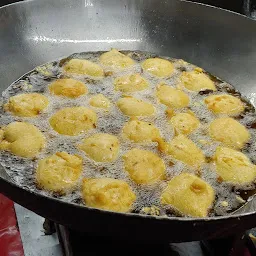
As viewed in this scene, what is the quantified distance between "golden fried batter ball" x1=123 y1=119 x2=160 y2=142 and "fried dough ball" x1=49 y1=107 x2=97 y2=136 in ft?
0.58

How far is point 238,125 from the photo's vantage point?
207 cm

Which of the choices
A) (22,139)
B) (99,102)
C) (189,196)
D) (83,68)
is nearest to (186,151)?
(189,196)

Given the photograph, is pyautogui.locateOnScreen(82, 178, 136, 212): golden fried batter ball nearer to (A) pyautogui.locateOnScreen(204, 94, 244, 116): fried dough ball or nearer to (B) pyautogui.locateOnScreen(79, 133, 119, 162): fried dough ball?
(B) pyautogui.locateOnScreen(79, 133, 119, 162): fried dough ball

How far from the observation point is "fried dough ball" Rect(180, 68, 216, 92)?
2.35 metres

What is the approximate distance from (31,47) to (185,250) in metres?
1.48

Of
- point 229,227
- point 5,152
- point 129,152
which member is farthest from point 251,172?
point 5,152

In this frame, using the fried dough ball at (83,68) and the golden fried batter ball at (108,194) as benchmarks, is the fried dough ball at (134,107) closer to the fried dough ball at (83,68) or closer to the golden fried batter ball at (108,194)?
the fried dough ball at (83,68)

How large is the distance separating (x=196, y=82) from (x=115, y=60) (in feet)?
1.67

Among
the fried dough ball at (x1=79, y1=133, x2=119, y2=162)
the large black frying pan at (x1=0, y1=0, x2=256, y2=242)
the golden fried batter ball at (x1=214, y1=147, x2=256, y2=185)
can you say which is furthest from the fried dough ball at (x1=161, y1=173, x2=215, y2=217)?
the large black frying pan at (x1=0, y1=0, x2=256, y2=242)

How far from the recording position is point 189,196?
62.7 inches

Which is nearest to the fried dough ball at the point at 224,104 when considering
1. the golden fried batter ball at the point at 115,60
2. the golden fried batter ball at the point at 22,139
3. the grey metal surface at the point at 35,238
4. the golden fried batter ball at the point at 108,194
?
the golden fried batter ball at the point at 115,60

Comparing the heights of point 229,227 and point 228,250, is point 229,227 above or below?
above

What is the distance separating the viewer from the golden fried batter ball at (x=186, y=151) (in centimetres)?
185

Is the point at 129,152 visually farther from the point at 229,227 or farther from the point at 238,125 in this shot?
the point at 229,227
